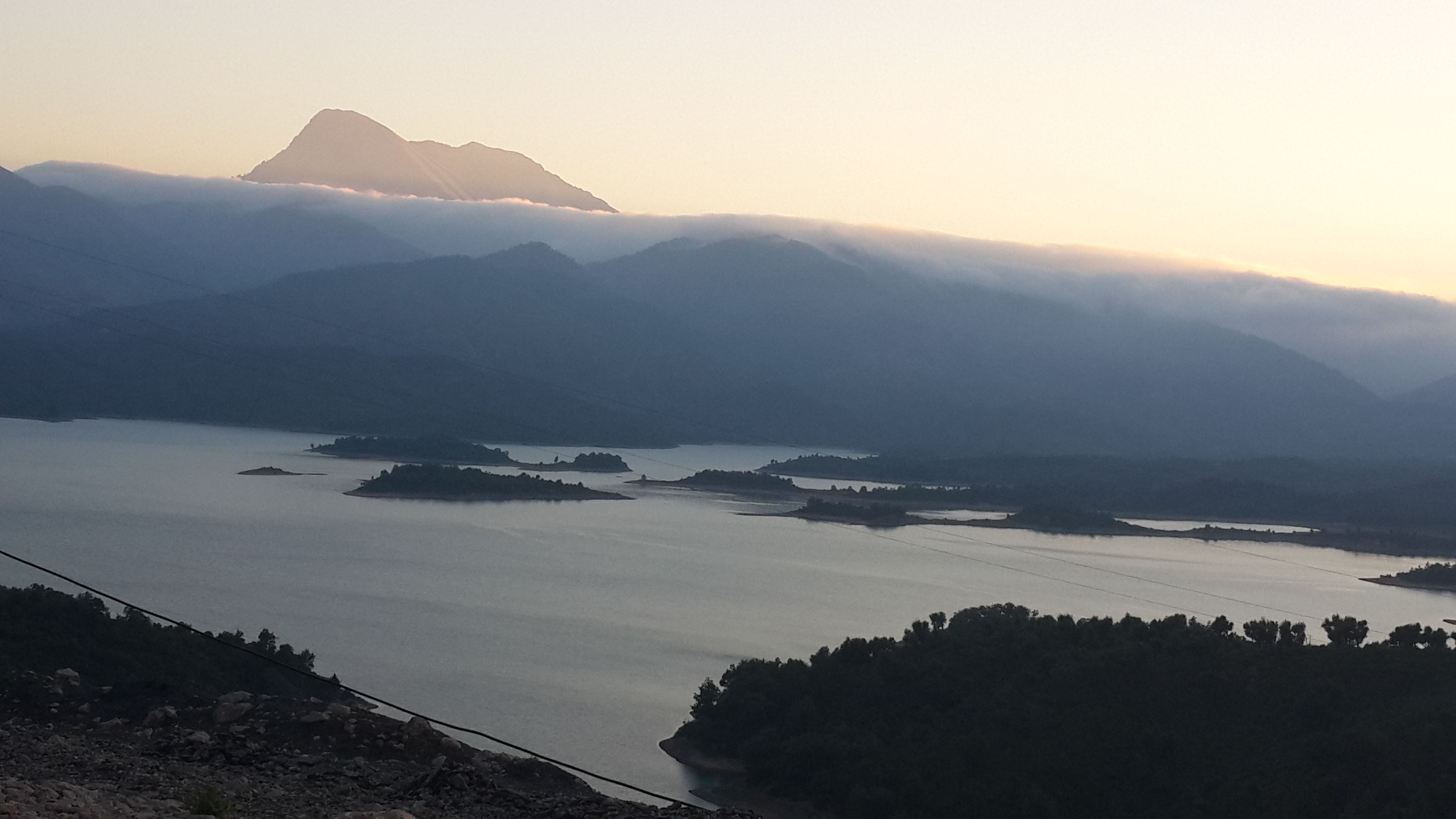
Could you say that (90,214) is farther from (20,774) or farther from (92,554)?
(20,774)

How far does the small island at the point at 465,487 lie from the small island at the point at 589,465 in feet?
36.2

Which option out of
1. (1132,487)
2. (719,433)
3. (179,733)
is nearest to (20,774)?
(179,733)

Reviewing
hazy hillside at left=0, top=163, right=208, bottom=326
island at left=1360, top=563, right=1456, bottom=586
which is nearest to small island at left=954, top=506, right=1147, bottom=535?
island at left=1360, top=563, right=1456, bottom=586

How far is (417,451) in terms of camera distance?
73938 mm

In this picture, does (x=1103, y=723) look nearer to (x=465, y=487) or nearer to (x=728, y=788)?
(x=728, y=788)

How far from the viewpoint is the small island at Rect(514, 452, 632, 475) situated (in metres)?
70.9

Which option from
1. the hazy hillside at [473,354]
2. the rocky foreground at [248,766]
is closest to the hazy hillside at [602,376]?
the hazy hillside at [473,354]

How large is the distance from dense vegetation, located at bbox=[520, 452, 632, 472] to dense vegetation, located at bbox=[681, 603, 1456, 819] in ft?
169

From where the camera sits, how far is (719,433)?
112 meters

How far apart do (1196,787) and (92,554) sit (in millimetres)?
24954

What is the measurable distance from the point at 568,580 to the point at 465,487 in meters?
24.2

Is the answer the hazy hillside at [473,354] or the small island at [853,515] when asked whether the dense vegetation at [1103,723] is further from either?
the hazy hillside at [473,354]

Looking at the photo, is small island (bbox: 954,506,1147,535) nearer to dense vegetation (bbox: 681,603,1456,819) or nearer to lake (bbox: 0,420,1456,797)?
lake (bbox: 0,420,1456,797)

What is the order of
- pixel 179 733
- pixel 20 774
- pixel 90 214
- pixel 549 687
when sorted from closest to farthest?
pixel 20 774, pixel 179 733, pixel 549 687, pixel 90 214
